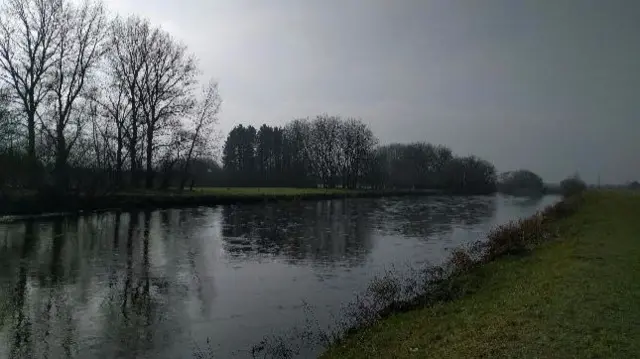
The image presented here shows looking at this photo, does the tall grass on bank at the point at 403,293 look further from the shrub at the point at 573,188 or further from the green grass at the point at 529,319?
the shrub at the point at 573,188

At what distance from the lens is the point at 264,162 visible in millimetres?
99500

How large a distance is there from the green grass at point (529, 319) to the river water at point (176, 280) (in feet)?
7.55

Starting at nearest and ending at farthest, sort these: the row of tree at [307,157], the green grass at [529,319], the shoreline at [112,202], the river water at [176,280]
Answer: the green grass at [529,319]
the river water at [176,280]
the shoreline at [112,202]
the row of tree at [307,157]

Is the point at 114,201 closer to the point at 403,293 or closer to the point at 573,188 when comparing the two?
the point at 403,293

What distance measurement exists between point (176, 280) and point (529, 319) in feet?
31.7

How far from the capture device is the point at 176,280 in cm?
1359

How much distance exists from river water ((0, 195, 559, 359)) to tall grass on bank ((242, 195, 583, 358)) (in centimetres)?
42

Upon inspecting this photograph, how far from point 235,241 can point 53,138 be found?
839 inches

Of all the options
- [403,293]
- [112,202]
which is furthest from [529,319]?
[112,202]

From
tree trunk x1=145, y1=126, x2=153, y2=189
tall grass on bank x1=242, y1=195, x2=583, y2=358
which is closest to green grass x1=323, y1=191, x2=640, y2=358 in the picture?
tall grass on bank x1=242, y1=195, x2=583, y2=358

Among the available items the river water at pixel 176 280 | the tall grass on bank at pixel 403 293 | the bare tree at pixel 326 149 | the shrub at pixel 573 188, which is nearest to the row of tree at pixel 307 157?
the bare tree at pixel 326 149

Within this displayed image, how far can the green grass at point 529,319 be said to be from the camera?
6328mm

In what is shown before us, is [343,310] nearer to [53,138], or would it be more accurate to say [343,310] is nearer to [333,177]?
[53,138]

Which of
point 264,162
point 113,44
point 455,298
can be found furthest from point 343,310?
point 264,162
